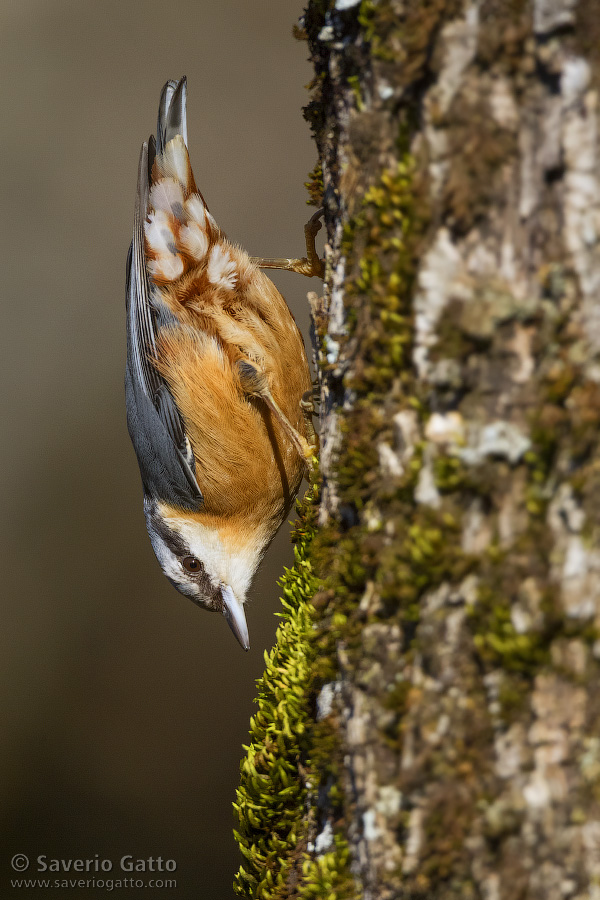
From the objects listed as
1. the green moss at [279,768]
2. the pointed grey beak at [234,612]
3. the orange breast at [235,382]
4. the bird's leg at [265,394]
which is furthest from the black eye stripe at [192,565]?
the green moss at [279,768]

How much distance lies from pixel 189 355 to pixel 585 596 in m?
1.77

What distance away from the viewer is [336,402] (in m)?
1.26

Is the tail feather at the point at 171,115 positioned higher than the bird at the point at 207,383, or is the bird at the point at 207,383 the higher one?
the tail feather at the point at 171,115

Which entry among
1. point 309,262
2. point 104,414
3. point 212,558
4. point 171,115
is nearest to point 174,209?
point 171,115

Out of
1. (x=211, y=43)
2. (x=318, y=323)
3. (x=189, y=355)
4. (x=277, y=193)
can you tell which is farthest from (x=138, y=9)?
(x=318, y=323)

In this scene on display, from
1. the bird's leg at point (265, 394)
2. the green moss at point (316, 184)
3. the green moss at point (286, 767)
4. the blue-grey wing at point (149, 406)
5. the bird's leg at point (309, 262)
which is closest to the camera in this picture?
the green moss at point (286, 767)

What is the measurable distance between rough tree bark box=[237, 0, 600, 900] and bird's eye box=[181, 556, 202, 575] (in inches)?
62.1

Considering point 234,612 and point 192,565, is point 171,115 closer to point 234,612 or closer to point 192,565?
point 192,565

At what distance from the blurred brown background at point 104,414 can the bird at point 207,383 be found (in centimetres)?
136

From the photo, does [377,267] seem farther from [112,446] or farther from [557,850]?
[112,446]

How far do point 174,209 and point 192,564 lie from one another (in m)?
1.29

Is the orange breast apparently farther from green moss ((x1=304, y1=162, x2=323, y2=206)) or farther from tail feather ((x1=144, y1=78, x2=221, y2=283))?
green moss ((x1=304, y1=162, x2=323, y2=206))

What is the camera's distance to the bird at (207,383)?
7.89ft

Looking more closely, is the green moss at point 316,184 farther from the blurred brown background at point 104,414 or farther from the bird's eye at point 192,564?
the blurred brown background at point 104,414
